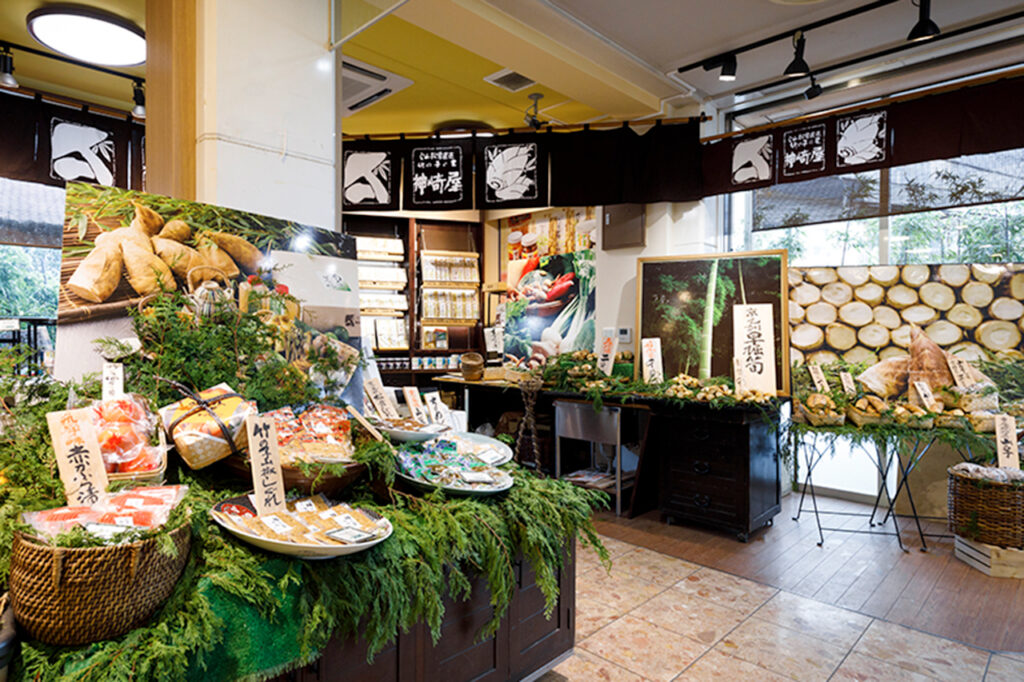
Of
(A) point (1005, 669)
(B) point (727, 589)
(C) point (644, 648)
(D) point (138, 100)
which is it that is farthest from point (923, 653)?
(D) point (138, 100)

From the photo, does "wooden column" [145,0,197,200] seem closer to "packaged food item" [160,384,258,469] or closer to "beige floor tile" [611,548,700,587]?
"packaged food item" [160,384,258,469]

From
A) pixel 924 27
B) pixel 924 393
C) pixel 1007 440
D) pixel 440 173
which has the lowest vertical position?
pixel 1007 440

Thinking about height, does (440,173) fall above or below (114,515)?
above

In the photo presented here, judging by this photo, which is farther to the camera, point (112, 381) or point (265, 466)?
point (112, 381)

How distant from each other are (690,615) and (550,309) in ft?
12.5

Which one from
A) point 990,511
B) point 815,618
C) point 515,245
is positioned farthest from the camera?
point 515,245

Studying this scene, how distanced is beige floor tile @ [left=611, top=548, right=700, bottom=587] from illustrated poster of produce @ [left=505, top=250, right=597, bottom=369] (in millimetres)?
2491

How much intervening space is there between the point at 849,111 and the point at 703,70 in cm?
115

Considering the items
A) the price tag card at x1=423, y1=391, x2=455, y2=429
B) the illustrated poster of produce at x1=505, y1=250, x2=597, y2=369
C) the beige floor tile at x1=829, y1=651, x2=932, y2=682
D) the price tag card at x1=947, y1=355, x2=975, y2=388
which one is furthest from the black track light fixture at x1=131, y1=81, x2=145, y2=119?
the price tag card at x1=947, y1=355, x2=975, y2=388

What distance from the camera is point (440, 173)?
194 inches

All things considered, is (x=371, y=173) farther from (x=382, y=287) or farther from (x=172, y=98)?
(x=172, y=98)

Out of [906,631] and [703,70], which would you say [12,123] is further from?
[906,631]

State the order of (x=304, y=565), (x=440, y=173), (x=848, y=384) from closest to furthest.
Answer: (x=304, y=565) → (x=848, y=384) → (x=440, y=173)

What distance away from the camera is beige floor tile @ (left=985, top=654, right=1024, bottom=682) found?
2.38m
